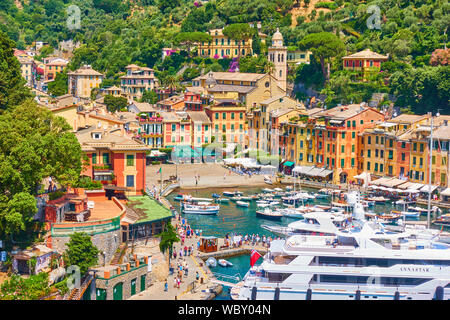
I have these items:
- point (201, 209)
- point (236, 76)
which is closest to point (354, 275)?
point (201, 209)

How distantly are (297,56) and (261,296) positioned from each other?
93222 mm

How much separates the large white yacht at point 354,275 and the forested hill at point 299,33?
194 ft

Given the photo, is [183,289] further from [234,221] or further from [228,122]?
[228,122]

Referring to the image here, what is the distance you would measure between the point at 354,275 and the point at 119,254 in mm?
13642

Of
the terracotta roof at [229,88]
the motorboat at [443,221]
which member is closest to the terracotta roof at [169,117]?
the terracotta roof at [229,88]

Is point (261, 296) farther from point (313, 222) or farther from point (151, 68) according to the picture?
point (151, 68)

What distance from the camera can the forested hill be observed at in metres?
104

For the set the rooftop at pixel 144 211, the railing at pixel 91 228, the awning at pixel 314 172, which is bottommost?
the awning at pixel 314 172

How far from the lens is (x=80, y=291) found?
3803 centimetres

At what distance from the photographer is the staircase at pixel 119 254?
1694 inches

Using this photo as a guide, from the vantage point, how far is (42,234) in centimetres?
4341

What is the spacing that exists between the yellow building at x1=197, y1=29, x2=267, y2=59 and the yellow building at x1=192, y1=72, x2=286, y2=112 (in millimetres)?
17558

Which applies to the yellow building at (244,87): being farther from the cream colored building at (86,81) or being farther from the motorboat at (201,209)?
the motorboat at (201,209)
